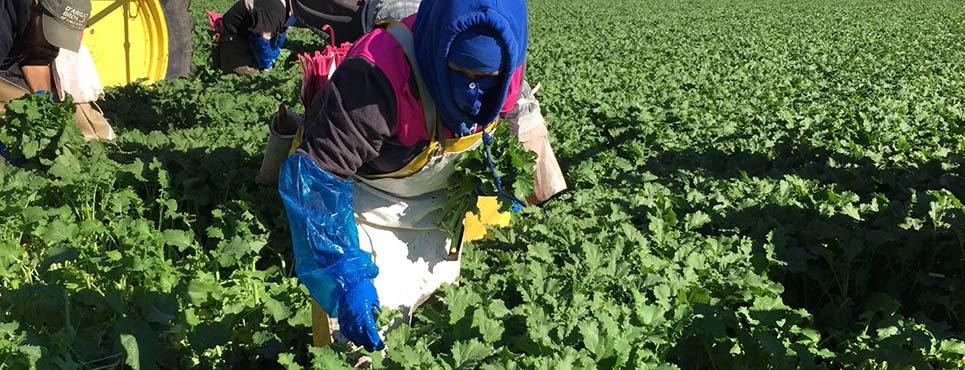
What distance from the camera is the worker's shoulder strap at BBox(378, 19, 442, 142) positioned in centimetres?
257

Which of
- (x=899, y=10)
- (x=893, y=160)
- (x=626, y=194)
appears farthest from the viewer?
(x=899, y=10)

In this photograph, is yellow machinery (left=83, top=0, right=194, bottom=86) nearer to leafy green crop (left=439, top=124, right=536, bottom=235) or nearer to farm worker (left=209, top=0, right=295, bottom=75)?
farm worker (left=209, top=0, right=295, bottom=75)

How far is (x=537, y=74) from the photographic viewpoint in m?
10.1

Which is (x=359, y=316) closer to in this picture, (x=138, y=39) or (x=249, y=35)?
(x=138, y=39)

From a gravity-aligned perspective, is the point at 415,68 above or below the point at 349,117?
above

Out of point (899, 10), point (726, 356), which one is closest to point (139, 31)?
point (726, 356)

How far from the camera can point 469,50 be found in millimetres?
Result: 2355

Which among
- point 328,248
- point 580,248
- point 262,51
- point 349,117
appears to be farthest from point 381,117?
point 262,51

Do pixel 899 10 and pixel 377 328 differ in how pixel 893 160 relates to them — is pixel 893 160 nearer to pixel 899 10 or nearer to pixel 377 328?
pixel 377 328

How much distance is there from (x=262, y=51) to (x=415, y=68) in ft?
22.2

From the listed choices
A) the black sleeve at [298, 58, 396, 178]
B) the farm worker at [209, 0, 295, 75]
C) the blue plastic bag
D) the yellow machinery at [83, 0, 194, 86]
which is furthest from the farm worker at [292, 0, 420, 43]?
the farm worker at [209, 0, 295, 75]

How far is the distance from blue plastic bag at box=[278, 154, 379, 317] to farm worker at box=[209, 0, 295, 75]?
239 inches

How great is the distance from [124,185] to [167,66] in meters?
3.42

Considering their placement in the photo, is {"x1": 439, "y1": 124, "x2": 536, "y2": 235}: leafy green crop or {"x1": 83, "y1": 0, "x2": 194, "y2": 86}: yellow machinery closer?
{"x1": 439, "y1": 124, "x2": 536, "y2": 235}: leafy green crop
